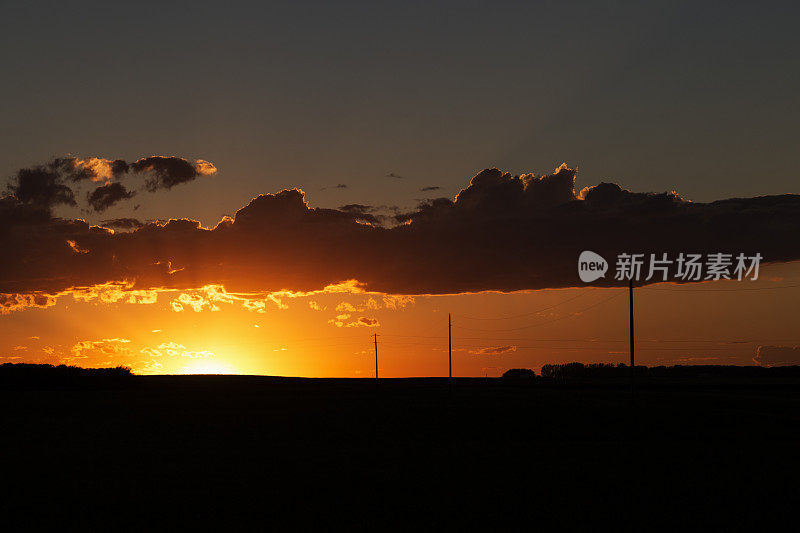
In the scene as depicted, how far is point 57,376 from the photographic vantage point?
14475cm

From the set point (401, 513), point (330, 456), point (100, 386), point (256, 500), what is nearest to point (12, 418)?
point (330, 456)

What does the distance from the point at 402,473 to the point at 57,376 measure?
128806 mm

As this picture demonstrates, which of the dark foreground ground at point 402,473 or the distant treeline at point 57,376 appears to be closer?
the dark foreground ground at point 402,473

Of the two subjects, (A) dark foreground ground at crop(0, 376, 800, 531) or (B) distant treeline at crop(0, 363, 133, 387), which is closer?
(A) dark foreground ground at crop(0, 376, 800, 531)

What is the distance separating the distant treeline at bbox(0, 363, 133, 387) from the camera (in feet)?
457

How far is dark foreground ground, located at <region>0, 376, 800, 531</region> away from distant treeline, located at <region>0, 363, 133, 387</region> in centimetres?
8381

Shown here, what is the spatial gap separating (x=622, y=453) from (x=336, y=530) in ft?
72.6

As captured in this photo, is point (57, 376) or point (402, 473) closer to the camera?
point (402, 473)

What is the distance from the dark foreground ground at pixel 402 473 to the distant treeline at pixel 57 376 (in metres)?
83.8

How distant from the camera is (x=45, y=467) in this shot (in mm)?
34312

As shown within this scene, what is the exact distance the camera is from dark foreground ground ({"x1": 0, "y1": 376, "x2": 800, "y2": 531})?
22219 mm

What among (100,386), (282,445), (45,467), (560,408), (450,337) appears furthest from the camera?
(100,386)

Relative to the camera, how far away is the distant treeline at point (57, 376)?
139 metres

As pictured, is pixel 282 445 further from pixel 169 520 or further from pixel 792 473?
pixel 792 473
